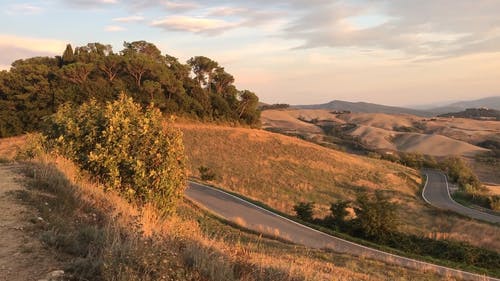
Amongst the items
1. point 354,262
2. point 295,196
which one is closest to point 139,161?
point 354,262

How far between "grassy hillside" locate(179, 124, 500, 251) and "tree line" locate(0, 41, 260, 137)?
7.26 meters

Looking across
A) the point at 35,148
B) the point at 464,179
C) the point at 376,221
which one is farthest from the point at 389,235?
the point at 464,179

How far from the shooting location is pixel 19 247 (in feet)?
21.2

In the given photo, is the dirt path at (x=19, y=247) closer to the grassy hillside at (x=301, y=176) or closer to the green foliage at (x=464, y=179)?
Answer: the grassy hillside at (x=301, y=176)

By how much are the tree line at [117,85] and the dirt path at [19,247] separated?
50.7 metres

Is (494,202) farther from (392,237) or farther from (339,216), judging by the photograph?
(339,216)

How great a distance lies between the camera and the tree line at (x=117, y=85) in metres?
59.7

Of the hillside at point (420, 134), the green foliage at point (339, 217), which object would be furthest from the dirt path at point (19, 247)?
the hillside at point (420, 134)

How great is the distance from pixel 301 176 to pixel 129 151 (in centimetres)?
4034

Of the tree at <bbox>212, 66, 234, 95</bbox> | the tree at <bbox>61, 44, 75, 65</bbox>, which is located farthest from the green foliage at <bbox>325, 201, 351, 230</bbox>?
the tree at <bbox>61, 44, 75, 65</bbox>

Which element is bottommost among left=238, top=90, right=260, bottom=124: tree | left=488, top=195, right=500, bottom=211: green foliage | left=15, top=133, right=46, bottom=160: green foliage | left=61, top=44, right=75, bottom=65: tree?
left=488, top=195, right=500, bottom=211: green foliage

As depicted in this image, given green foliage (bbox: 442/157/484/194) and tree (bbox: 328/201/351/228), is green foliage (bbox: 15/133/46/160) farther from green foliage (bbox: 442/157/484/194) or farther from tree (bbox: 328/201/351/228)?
green foliage (bbox: 442/157/484/194)

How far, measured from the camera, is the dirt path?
5.69m

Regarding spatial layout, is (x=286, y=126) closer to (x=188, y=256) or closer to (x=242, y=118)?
(x=242, y=118)
